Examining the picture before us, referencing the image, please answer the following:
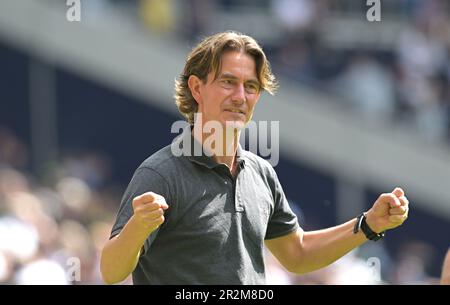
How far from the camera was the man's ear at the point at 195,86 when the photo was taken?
4590 mm

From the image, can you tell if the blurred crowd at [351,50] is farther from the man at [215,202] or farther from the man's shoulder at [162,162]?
the man's shoulder at [162,162]

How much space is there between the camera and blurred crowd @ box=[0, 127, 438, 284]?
845 centimetres

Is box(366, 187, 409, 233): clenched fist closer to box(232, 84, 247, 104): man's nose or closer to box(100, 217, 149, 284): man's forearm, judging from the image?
box(232, 84, 247, 104): man's nose

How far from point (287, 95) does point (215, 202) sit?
10028 mm

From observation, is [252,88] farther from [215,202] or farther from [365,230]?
[365,230]

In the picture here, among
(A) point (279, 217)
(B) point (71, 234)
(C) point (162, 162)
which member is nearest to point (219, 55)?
(C) point (162, 162)

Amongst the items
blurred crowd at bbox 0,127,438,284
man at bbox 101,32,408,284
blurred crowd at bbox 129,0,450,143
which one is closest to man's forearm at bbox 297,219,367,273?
man at bbox 101,32,408,284

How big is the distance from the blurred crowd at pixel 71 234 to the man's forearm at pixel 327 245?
64.5 inches

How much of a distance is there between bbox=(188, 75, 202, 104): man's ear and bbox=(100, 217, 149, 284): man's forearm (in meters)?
0.70

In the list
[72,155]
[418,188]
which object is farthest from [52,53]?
[418,188]

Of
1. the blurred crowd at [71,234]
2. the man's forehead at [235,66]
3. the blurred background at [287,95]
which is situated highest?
the blurred background at [287,95]

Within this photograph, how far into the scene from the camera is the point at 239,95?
447cm

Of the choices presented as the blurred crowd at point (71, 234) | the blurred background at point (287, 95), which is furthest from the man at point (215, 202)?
the blurred background at point (287, 95)

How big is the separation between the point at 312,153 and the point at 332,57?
44.5 inches
